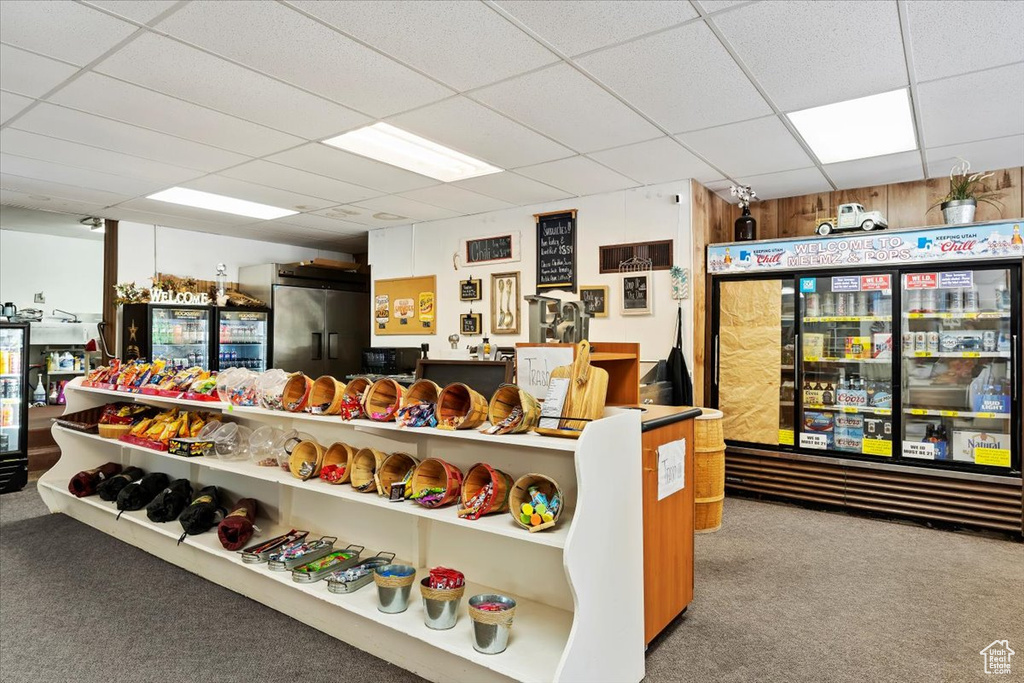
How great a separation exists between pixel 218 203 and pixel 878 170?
595 cm

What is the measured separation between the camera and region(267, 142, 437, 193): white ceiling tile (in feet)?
13.9

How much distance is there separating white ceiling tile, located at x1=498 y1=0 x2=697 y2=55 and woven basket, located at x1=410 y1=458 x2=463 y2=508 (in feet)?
6.23

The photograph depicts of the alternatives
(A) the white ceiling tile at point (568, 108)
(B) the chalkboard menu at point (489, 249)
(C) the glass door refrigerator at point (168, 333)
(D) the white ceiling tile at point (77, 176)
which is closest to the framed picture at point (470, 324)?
(B) the chalkboard menu at point (489, 249)

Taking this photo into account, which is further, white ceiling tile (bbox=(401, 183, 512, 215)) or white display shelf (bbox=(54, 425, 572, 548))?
white ceiling tile (bbox=(401, 183, 512, 215))

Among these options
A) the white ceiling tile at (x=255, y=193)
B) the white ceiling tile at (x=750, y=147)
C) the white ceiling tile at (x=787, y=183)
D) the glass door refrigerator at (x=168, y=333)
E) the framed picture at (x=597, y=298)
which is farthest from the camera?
the glass door refrigerator at (x=168, y=333)

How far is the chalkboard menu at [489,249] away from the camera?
6.03 meters

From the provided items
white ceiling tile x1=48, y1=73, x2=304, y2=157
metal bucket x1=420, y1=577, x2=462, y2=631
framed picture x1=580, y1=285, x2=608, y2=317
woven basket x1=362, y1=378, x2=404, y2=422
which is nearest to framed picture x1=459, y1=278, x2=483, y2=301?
framed picture x1=580, y1=285, x2=608, y2=317

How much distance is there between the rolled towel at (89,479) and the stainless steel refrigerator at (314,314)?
3.06 meters

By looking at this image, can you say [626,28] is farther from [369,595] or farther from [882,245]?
[882,245]

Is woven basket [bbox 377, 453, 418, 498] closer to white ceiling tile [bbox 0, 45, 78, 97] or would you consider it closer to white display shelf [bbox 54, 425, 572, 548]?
white display shelf [bbox 54, 425, 572, 548]

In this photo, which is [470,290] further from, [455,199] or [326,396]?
[326,396]

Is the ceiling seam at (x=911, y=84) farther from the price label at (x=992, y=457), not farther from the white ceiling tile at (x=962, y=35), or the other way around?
the price label at (x=992, y=457)

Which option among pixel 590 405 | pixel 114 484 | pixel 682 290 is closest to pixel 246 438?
pixel 114 484

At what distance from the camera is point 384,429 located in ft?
8.38
